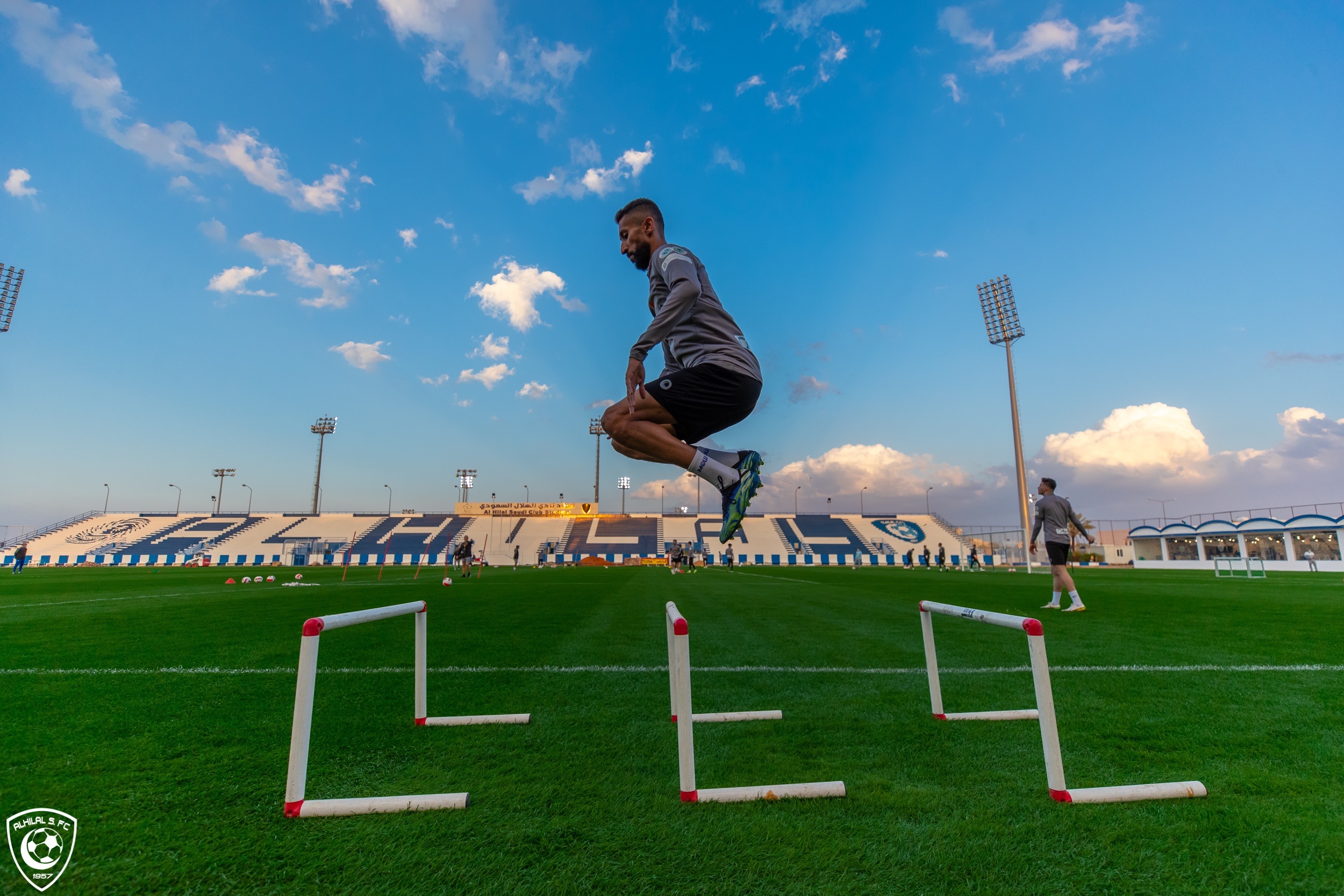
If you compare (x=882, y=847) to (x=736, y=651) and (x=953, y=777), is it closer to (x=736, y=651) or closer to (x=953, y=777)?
(x=953, y=777)

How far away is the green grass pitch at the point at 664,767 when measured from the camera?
1868 millimetres

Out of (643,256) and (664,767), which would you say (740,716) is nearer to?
(664,767)

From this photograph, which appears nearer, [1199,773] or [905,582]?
[1199,773]

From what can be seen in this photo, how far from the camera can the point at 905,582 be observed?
19859 millimetres

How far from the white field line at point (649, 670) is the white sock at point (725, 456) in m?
2.50

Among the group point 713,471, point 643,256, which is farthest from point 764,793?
point 643,256

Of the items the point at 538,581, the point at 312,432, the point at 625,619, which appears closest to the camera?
the point at 625,619

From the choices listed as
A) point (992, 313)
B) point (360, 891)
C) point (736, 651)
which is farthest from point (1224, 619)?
point (992, 313)

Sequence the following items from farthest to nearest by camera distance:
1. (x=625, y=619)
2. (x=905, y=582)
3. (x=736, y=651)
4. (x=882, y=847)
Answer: (x=905, y=582)
(x=625, y=619)
(x=736, y=651)
(x=882, y=847)

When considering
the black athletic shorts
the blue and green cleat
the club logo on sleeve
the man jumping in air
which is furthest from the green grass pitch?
the black athletic shorts

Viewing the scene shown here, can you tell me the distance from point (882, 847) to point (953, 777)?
2.79 ft

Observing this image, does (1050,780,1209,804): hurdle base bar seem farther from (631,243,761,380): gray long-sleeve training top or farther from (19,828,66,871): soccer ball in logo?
(19,828,66,871): soccer ball in logo

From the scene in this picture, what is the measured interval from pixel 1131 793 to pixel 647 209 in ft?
11.8

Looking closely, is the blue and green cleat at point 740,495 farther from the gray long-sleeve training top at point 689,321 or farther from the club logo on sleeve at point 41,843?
the club logo on sleeve at point 41,843
